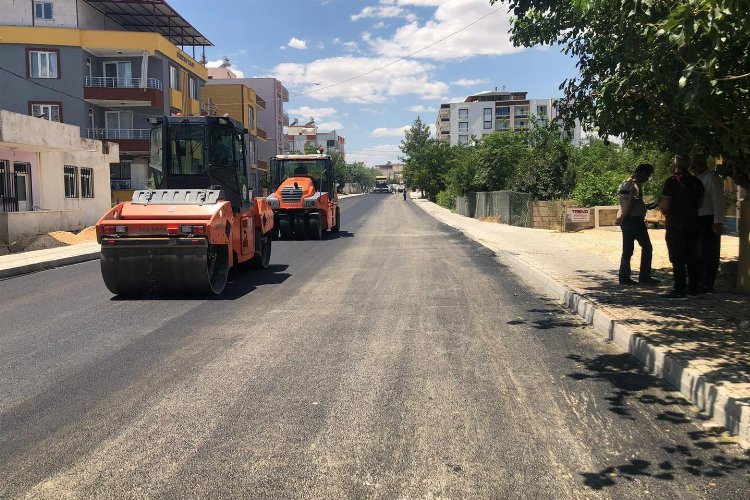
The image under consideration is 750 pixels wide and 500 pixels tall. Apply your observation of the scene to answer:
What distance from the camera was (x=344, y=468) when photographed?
372 centimetres

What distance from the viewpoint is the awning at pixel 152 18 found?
39.9 meters

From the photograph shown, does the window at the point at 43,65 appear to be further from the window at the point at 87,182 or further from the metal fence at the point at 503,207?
the metal fence at the point at 503,207

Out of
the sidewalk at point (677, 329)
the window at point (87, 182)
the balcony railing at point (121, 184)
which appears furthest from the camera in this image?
the balcony railing at point (121, 184)

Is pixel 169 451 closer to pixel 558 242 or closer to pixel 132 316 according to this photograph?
pixel 132 316

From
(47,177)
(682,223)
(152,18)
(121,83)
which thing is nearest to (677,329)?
(682,223)

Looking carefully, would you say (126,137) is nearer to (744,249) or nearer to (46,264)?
(46,264)

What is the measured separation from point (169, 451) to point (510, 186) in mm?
27469

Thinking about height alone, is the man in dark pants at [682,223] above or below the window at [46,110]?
below

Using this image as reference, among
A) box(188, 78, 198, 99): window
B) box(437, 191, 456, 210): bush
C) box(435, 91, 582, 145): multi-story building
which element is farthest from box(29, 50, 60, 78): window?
box(435, 91, 582, 145): multi-story building

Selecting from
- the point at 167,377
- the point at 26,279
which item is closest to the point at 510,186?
the point at 26,279

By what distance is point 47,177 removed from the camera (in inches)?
980

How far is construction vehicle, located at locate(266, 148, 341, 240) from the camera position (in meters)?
20.6

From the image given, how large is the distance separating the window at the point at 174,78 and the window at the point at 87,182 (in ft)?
50.7

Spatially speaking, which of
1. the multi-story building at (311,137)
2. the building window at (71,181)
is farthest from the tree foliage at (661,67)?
the multi-story building at (311,137)
